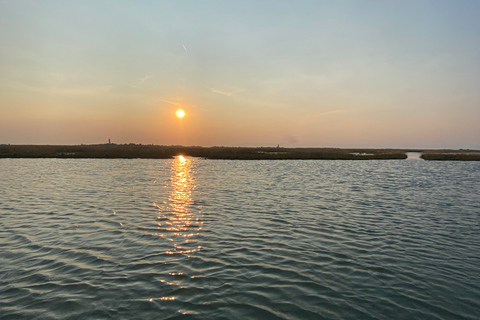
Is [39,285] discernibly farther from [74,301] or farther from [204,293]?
[204,293]

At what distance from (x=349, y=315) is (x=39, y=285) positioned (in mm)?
8044

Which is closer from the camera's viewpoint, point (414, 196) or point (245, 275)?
point (245, 275)

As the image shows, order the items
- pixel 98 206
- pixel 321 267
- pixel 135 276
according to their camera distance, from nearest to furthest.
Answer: pixel 135 276 → pixel 321 267 → pixel 98 206

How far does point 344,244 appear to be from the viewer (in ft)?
38.7

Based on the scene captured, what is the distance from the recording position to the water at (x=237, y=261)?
23.2 feet

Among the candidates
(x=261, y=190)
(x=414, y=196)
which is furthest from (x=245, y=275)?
(x=414, y=196)

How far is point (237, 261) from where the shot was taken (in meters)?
9.88

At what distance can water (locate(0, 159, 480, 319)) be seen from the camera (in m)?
7.06

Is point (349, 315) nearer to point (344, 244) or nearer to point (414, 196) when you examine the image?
point (344, 244)

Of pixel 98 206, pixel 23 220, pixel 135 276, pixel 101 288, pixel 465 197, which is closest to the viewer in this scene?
pixel 101 288

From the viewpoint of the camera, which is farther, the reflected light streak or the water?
the reflected light streak

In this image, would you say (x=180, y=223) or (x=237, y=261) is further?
(x=180, y=223)

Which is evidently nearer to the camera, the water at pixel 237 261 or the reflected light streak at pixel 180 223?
the water at pixel 237 261

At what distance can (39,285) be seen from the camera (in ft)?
26.2
